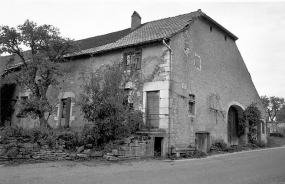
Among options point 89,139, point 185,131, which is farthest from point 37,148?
point 185,131

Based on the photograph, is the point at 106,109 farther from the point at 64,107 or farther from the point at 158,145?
the point at 64,107

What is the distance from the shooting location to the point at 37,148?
33.4ft

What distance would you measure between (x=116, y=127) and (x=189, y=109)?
4927 mm

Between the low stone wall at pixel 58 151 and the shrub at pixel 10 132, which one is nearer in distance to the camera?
the low stone wall at pixel 58 151

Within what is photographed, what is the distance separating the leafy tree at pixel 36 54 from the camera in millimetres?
13016

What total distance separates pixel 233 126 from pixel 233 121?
1.30ft

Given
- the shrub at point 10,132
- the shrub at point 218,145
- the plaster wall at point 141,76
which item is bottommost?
the shrub at point 218,145

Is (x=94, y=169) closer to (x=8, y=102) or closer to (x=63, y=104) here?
(x=63, y=104)

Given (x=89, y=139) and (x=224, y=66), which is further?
(x=224, y=66)

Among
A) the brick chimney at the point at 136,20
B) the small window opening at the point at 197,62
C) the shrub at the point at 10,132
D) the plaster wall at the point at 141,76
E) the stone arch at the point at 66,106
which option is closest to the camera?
the shrub at the point at 10,132

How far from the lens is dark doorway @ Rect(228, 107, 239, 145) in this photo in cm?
1839

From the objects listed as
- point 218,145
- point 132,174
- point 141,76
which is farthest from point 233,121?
point 132,174

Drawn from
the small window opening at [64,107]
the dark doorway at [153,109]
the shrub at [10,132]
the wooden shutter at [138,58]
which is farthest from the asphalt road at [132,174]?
the small window opening at [64,107]

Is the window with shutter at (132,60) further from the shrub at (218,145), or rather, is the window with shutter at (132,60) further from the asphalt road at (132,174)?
the shrub at (218,145)
